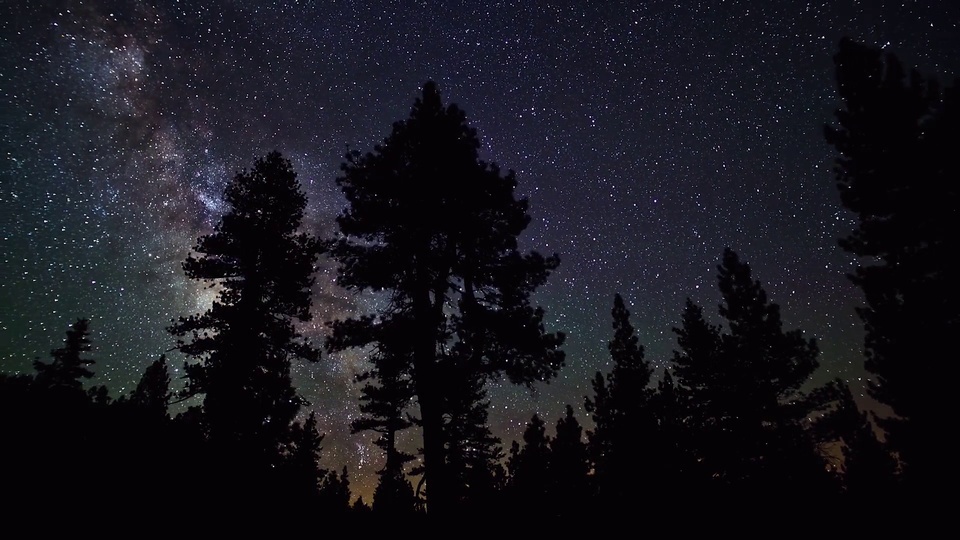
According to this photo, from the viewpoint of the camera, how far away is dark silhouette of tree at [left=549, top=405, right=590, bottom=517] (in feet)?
38.4

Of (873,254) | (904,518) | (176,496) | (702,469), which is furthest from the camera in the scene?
(873,254)

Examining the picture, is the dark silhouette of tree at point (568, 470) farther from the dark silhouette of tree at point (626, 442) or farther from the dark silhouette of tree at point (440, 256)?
the dark silhouette of tree at point (440, 256)

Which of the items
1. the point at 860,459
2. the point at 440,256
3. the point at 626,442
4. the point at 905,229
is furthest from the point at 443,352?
the point at 860,459

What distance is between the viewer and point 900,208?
1408cm

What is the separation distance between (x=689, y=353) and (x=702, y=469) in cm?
1507

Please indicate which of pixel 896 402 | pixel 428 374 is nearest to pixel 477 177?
pixel 428 374

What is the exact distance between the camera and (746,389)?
76.8 ft

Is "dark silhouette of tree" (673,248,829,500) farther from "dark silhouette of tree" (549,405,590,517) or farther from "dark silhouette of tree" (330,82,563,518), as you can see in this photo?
"dark silhouette of tree" (330,82,563,518)

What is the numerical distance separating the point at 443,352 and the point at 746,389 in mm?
20186

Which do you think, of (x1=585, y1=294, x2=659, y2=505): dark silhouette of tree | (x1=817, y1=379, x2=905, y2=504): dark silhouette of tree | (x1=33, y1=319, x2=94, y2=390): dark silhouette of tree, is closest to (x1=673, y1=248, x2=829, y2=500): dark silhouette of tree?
(x1=817, y1=379, x2=905, y2=504): dark silhouette of tree

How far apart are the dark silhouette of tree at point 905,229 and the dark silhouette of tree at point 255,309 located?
20.2 meters

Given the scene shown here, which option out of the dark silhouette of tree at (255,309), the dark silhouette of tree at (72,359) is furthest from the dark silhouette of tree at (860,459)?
the dark silhouette of tree at (72,359)

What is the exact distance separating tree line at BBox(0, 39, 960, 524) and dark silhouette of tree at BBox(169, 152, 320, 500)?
6 centimetres

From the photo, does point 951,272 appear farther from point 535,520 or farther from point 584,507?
point 535,520
